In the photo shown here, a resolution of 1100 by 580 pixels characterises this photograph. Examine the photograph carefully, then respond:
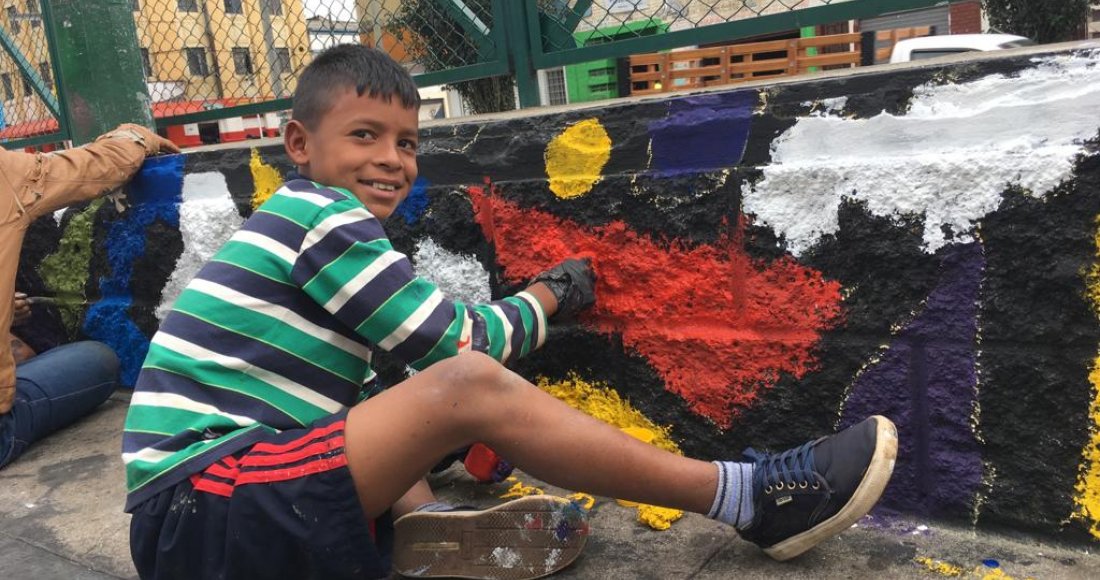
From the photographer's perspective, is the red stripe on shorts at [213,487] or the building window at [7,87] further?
the building window at [7,87]

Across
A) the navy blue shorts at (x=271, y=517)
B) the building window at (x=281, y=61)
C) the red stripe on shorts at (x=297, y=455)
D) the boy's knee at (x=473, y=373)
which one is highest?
the building window at (x=281, y=61)

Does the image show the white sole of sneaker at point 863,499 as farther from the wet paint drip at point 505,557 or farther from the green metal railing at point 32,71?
the green metal railing at point 32,71

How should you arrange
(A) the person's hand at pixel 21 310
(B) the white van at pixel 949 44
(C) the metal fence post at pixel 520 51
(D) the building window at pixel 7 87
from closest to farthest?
(C) the metal fence post at pixel 520 51 → (A) the person's hand at pixel 21 310 → (D) the building window at pixel 7 87 → (B) the white van at pixel 949 44

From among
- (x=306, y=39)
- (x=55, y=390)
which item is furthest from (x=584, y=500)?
(x=55, y=390)

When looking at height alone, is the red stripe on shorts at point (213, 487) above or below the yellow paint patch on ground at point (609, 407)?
above

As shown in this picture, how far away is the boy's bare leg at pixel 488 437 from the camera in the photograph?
4.91 ft

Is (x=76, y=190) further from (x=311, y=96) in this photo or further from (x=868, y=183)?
(x=868, y=183)

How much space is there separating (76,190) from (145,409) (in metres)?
1.70

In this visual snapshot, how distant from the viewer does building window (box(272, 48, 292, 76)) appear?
10.1 feet

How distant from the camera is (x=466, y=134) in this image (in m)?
2.32

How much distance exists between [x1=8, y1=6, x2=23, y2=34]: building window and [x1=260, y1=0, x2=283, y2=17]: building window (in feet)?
4.56

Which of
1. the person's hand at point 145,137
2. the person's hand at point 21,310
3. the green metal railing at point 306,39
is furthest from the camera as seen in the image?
the person's hand at point 21,310

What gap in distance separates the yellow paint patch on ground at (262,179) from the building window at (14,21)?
81.7 inches

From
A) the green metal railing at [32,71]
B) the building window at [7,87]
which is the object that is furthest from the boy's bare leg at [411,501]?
the building window at [7,87]
